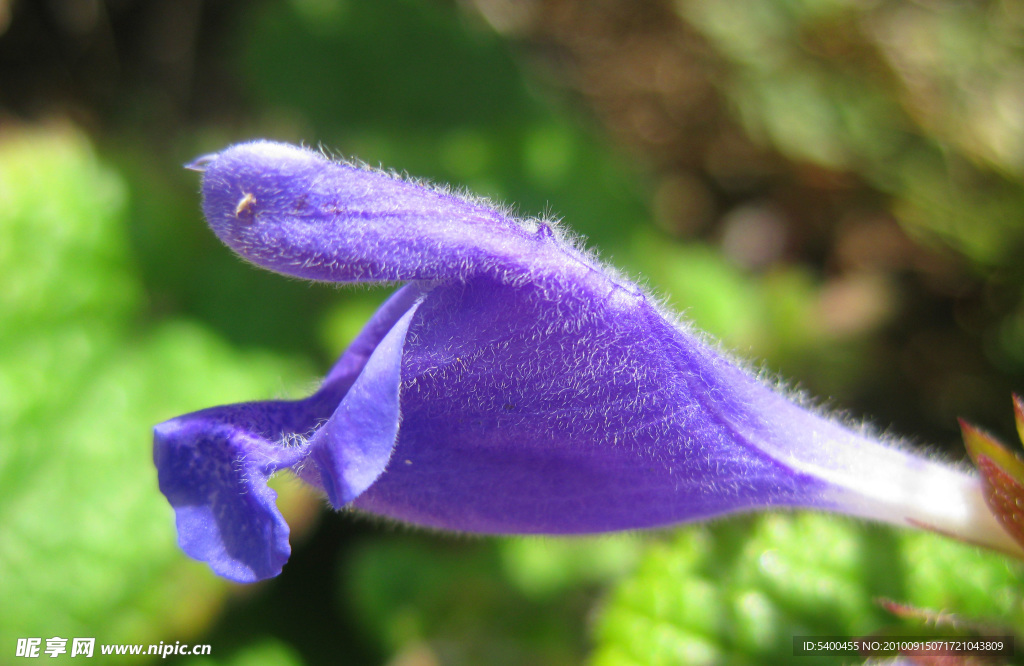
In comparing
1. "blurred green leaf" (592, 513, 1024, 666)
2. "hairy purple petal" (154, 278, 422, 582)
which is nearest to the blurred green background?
"blurred green leaf" (592, 513, 1024, 666)

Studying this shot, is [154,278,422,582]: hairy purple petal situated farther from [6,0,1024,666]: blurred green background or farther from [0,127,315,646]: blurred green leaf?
[0,127,315,646]: blurred green leaf

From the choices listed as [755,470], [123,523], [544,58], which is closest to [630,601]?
[755,470]

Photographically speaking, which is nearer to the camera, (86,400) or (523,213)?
(86,400)

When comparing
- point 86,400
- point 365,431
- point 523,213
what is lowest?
point 86,400

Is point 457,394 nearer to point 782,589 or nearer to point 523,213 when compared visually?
point 782,589

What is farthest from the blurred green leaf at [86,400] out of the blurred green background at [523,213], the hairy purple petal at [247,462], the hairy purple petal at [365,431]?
the hairy purple petal at [365,431]

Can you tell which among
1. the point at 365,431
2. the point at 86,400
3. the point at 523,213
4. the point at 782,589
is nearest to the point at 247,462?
the point at 365,431

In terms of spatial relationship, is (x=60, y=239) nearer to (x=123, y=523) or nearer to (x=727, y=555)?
(x=123, y=523)

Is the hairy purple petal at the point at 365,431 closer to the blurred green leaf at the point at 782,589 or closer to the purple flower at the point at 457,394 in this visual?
the purple flower at the point at 457,394
